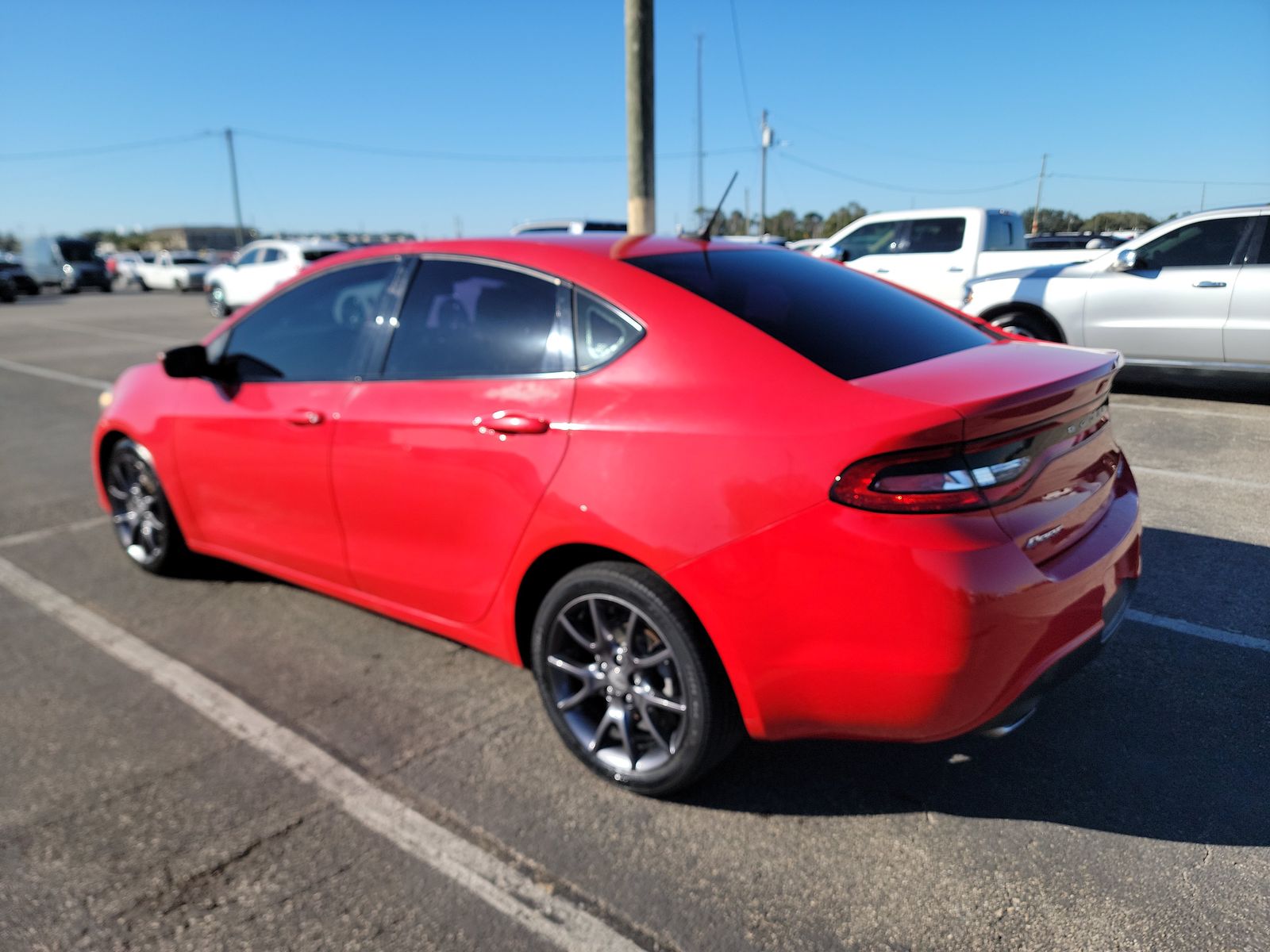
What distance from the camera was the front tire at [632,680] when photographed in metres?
2.49

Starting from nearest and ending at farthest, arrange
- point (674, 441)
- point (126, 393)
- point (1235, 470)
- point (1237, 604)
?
1. point (674, 441)
2. point (1237, 604)
3. point (126, 393)
4. point (1235, 470)

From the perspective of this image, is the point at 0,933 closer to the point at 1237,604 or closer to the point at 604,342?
the point at 604,342

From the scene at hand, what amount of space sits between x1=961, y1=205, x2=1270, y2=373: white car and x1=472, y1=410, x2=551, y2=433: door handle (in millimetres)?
6868

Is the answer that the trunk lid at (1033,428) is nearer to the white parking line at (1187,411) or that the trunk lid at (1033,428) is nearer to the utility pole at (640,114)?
the white parking line at (1187,411)

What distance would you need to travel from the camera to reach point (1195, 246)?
Result: 7727 millimetres

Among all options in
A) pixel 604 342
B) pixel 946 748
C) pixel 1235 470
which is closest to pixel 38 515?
pixel 604 342

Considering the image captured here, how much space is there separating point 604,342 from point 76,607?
3151 mm

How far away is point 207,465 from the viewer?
406 centimetres

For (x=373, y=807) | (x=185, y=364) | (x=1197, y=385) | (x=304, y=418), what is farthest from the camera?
(x=1197, y=385)

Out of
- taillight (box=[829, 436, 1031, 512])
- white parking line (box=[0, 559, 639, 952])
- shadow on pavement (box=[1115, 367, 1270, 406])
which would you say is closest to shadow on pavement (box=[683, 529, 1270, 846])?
white parking line (box=[0, 559, 639, 952])

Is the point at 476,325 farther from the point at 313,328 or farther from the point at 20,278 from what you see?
the point at 20,278

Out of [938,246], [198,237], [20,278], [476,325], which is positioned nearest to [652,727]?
[476,325]

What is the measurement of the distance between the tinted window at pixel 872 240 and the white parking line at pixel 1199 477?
633cm

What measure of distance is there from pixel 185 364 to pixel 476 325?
170 cm
